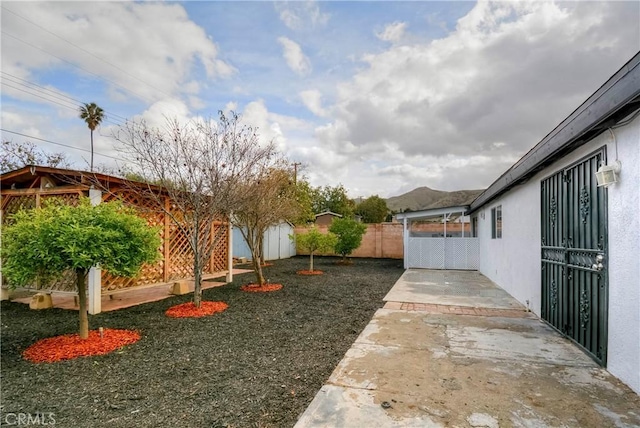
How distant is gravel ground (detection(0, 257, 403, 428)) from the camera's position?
8.75 ft

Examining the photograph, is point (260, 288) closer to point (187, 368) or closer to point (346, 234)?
point (187, 368)

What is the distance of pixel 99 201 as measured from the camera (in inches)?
245

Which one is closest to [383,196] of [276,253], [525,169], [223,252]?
[276,253]

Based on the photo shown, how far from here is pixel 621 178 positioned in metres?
3.21

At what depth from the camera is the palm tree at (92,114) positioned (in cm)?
2256

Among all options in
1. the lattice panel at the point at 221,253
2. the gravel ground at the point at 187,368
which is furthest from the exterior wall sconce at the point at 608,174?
the lattice panel at the point at 221,253

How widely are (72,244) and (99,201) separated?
2.79 metres

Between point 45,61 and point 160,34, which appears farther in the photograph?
point 45,61

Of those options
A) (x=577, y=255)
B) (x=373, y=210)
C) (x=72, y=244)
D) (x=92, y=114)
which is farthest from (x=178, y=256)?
(x=373, y=210)

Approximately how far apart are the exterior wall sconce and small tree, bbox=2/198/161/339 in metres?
5.40

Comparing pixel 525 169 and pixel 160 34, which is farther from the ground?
pixel 160 34

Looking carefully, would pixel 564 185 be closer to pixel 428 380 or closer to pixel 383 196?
pixel 428 380

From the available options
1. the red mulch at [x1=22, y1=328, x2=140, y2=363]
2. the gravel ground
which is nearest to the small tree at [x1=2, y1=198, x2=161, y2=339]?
the red mulch at [x1=22, y1=328, x2=140, y2=363]

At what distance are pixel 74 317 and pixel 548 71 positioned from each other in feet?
34.3
